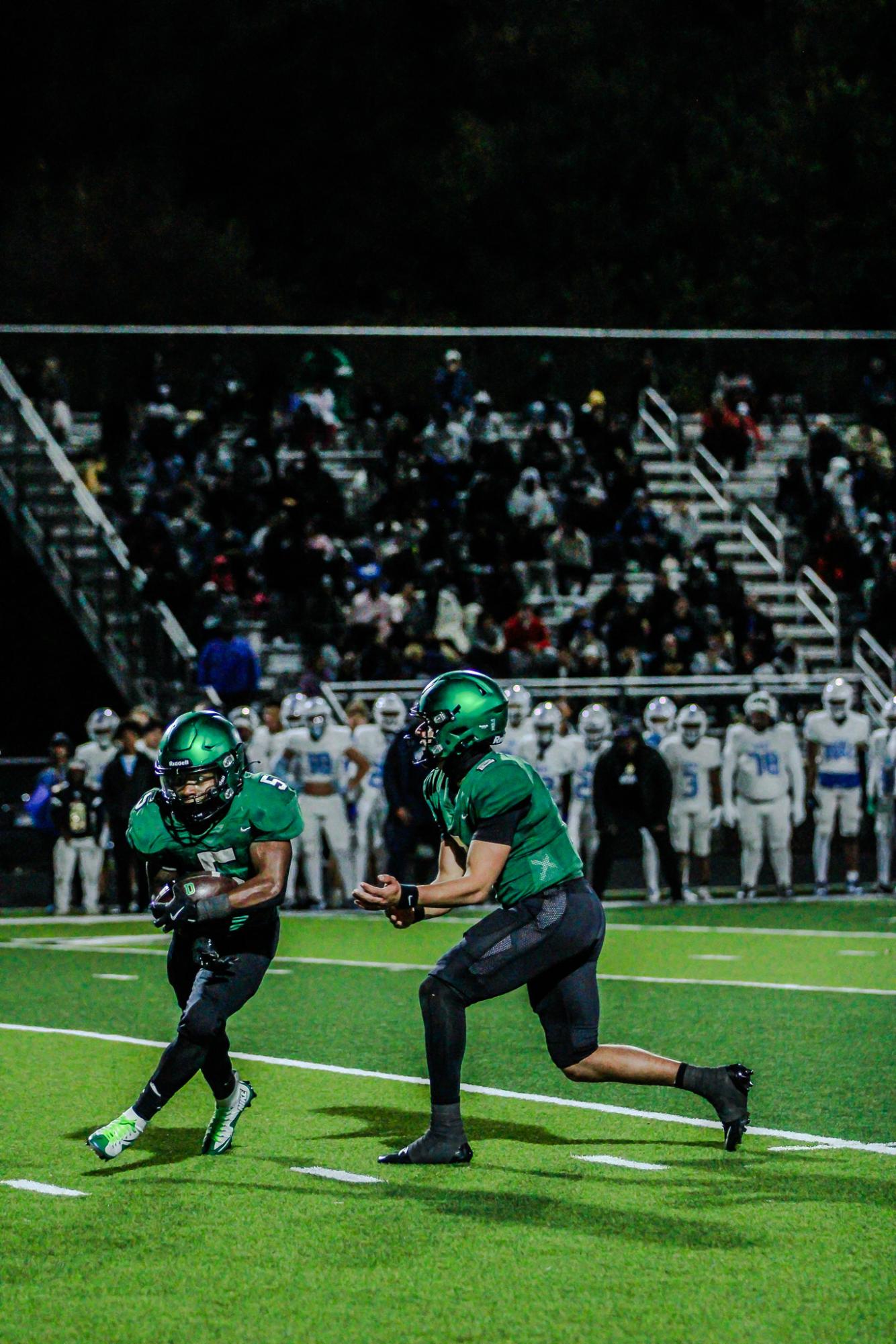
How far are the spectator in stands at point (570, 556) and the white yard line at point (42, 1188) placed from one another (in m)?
17.9

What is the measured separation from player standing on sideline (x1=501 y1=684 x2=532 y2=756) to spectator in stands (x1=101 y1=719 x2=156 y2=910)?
128 inches

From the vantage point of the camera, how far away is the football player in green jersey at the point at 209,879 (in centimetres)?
723

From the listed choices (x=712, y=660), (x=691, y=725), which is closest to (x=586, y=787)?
(x=691, y=725)

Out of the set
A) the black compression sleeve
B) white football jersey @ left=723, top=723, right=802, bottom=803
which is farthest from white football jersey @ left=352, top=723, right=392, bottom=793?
the black compression sleeve

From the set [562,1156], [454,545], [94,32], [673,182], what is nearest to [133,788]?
[454,545]

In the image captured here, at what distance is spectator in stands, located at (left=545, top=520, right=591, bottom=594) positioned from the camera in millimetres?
24922

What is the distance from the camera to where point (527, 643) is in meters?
22.8

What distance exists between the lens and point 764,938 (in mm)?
15828

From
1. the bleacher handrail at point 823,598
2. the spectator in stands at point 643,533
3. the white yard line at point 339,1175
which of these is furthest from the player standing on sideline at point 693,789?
the white yard line at point 339,1175

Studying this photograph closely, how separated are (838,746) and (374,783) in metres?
4.16

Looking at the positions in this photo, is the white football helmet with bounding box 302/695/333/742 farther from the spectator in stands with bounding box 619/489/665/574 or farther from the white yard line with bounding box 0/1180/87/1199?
the white yard line with bounding box 0/1180/87/1199

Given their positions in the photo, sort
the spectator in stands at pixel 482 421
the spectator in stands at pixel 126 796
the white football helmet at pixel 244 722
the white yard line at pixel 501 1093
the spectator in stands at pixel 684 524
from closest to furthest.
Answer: the white yard line at pixel 501 1093 < the spectator in stands at pixel 126 796 < the white football helmet at pixel 244 722 < the spectator in stands at pixel 684 524 < the spectator in stands at pixel 482 421

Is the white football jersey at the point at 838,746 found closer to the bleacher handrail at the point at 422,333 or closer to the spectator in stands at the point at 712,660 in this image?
the spectator in stands at the point at 712,660

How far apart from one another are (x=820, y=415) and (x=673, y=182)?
16582 millimetres
